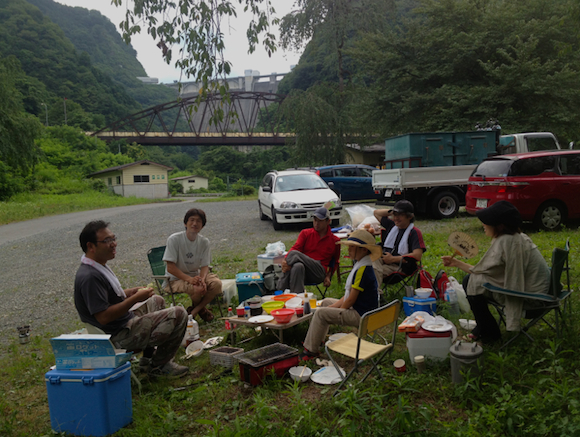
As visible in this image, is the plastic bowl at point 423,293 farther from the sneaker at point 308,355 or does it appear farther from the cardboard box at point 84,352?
the cardboard box at point 84,352

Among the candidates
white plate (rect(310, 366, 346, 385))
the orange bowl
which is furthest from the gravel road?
white plate (rect(310, 366, 346, 385))

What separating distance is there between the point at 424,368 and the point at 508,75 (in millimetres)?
16404

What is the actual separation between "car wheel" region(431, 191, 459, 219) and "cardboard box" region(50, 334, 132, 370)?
9.13 metres

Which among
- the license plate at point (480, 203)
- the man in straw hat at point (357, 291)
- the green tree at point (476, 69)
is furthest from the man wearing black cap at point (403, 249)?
the green tree at point (476, 69)

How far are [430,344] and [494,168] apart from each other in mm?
5697

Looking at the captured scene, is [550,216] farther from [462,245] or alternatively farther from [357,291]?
[357,291]

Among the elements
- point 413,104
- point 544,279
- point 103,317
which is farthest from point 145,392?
point 413,104

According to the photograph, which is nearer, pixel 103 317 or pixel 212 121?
pixel 103 317

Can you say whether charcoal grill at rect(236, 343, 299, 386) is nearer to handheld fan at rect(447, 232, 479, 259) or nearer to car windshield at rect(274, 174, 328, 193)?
handheld fan at rect(447, 232, 479, 259)

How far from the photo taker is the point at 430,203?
420 inches

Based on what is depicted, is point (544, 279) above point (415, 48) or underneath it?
underneath

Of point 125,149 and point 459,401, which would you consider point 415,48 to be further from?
point 125,149

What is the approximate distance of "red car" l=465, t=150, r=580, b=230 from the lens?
779 centimetres

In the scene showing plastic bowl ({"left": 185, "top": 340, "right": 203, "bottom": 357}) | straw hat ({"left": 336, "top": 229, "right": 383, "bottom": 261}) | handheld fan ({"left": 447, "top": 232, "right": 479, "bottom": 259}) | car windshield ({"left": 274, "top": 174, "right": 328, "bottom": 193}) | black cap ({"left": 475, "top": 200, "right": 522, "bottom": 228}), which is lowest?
plastic bowl ({"left": 185, "top": 340, "right": 203, "bottom": 357})
